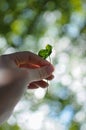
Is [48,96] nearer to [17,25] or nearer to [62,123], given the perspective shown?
[62,123]

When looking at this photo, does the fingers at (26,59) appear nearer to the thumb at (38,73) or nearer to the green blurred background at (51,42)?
the thumb at (38,73)

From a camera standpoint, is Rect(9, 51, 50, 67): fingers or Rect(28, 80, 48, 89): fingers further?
Rect(28, 80, 48, 89): fingers

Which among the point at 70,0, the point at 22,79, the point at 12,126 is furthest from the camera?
the point at 12,126

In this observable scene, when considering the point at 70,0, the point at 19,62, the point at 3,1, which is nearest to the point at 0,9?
the point at 3,1

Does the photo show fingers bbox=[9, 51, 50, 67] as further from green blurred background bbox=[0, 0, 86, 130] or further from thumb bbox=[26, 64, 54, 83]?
green blurred background bbox=[0, 0, 86, 130]

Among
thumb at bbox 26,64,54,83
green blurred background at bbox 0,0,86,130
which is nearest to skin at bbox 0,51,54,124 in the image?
thumb at bbox 26,64,54,83

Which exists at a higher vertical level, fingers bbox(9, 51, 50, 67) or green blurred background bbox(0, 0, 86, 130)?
green blurred background bbox(0, 0, 86, 130)

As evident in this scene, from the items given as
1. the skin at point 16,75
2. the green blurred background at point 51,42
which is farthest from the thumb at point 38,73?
the green blurred background at point 51,42

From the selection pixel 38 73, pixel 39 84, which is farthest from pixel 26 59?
pixel 39 84
